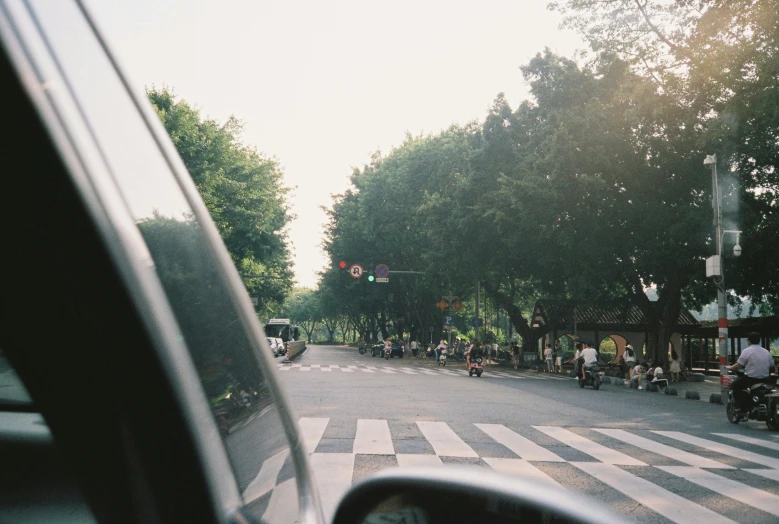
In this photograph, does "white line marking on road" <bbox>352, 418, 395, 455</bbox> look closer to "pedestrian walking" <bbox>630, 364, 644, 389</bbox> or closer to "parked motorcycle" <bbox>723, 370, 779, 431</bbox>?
"parked motorcycle" <bbox>723, 370, 779, 431</bbox>

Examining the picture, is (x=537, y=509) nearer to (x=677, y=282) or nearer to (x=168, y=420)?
(x=168, y=420)

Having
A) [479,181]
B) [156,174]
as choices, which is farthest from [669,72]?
[156,174]

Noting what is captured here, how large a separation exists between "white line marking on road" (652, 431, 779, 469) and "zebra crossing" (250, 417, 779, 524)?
12 millimetres

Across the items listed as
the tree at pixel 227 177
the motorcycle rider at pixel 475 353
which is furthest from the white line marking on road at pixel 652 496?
the motorcycle rider at pixel 475 353

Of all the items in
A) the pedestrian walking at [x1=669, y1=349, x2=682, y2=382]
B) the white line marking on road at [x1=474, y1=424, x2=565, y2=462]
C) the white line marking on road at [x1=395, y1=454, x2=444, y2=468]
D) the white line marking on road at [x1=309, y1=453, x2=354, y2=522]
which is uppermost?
the white line marking on road at [x1=309, y1=453, x2=354, y2=522]

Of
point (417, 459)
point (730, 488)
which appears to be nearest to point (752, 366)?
point (730, 488)

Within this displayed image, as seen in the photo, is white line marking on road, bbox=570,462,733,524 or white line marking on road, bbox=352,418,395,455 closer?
white line marking on road, bbox=570,462,733,524

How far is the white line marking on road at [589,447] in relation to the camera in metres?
8.80

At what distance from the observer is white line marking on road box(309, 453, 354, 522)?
Answer: 6.16m

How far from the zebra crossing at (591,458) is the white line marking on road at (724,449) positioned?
12mm

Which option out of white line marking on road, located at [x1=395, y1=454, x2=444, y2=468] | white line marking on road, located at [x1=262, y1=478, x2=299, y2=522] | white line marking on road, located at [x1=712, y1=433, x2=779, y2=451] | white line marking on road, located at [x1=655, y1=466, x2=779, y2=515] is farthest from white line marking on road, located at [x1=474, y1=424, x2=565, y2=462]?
white line marking on road, located at [x1=262, y1=478, x2=299, y2=522]

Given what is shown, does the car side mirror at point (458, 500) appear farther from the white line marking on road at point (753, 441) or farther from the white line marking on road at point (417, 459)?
the white line marking on road at point (753, 441)

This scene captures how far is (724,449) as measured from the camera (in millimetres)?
10297

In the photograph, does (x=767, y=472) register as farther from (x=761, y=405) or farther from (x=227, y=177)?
(x=227, y=177)
